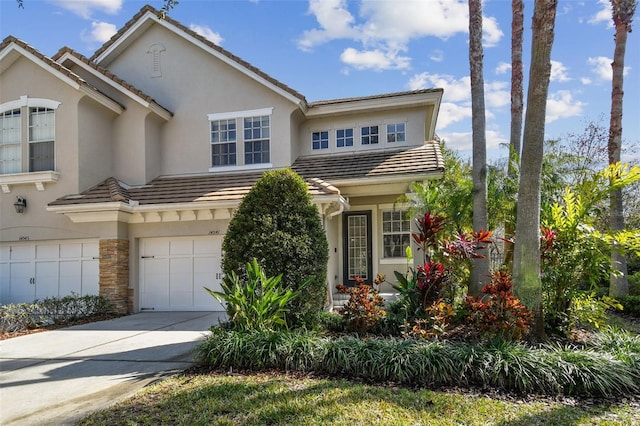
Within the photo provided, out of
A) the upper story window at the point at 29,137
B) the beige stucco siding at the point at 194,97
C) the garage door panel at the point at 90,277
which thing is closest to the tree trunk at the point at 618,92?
the beige stucco siding at the point at 194,97

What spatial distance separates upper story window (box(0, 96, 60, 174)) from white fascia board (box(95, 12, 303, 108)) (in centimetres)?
283

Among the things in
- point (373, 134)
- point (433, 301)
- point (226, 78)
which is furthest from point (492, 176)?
point (226, 78)

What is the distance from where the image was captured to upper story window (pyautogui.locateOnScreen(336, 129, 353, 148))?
1388 centimetres

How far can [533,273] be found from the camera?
249 inches

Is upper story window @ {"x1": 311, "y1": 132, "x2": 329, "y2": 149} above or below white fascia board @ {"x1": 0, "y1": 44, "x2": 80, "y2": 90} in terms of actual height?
below

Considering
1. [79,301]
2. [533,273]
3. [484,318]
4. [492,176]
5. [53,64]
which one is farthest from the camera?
[53,64]

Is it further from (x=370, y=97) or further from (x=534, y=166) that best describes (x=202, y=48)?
(x=534, y=166)

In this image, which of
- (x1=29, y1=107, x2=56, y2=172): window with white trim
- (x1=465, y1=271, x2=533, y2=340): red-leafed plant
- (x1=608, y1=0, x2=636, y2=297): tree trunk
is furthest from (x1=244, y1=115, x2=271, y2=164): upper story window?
(x1=608, y1=0, x2=636, y2=297): tree trunk

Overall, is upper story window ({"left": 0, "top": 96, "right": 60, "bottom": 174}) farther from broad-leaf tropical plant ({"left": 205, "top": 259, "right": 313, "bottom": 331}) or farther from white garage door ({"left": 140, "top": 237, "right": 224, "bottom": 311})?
broad-leaf tropical plant ({"left": 205, "top": 259, "right": 313, "bottom": 331})

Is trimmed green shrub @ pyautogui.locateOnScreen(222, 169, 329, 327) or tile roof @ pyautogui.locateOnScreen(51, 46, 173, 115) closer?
trimmed green shrub @ pyautogui.locateOnScreen(222, 169, 329, 327)

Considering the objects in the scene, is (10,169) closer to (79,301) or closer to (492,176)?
(79,301)

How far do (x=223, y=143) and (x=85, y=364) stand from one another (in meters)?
8.40

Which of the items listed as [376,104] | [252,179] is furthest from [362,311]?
[376,104]

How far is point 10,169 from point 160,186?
4.56 meters
